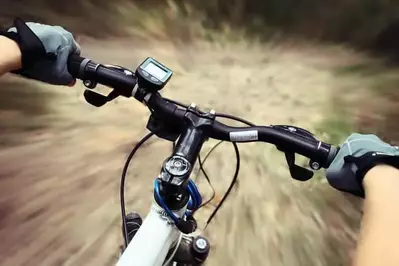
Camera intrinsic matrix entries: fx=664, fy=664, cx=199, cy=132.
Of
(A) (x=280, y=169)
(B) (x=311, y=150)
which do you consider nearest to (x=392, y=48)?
(A) (x=280, y=169)

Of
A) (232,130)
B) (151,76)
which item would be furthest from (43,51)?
(232,130)

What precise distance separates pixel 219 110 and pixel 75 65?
2.03ft

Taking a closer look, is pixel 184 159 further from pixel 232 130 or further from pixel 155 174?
pixel 155 174

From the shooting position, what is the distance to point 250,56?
1636 mm

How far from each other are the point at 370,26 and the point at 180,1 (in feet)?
1.58

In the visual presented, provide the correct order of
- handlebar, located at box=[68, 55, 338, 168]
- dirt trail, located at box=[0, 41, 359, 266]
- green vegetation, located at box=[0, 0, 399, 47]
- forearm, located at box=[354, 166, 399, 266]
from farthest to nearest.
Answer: green vegetation, located at box=[0, 0, 399, 47]
dirt trail, located at box=[0, 41, 359, 266]
handlebar, located at box=[68, 55, 338, 168]
forearm, located at box=[354, 166, 399, 266]

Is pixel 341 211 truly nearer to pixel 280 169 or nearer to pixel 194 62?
pixel 280 169

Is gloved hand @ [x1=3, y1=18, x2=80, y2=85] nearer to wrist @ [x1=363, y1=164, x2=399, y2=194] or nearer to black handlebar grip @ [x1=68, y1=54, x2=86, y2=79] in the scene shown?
black handlebar grip @ [x1=68, y1=54, x2=86, y2=79]

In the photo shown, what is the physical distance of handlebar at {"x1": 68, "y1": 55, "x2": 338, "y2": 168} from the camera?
0.85m

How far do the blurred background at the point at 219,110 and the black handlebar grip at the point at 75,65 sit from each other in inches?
16.9

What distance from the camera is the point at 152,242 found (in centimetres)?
81

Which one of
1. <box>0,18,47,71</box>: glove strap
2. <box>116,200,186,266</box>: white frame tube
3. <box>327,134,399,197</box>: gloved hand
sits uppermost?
<box>327,134,399,197</box>: gloved hand

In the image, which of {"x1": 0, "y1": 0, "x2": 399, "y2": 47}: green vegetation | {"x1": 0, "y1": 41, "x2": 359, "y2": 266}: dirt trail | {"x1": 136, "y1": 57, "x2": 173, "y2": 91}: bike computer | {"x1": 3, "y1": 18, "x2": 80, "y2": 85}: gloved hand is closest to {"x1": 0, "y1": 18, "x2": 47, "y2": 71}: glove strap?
{"x1": 3, "y1": 18, "x2": 80, "y2": 85}: gloved hand

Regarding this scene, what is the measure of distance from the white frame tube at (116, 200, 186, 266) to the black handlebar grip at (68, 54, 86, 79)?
23 cm
